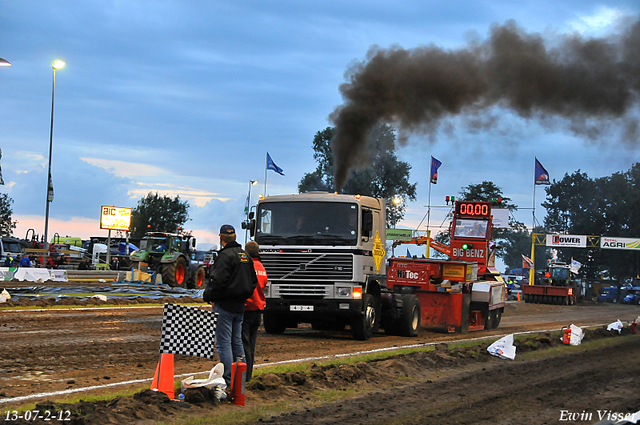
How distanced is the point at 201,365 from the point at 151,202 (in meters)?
93.3

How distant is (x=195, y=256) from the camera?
40656 millimetres

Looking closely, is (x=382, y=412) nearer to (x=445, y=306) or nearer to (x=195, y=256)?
(x=445, y=306)

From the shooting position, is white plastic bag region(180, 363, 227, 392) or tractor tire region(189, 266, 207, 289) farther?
→ tractor tire region(189, 266, 207, 289)

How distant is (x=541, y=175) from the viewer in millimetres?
62062

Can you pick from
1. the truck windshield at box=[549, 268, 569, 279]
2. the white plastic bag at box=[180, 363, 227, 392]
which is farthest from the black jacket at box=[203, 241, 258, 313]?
the truck windshield at box=[549, 268, 569, 279]

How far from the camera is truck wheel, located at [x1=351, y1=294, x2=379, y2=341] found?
48.9 feet

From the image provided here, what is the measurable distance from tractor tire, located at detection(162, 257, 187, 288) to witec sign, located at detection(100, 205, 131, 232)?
13971 mm

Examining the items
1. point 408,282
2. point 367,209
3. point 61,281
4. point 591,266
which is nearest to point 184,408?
point 367,209

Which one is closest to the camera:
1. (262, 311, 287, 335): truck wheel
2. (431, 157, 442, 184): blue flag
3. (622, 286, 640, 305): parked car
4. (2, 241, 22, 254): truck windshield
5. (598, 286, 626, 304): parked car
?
(262, 311, 287, 335): truck wheel

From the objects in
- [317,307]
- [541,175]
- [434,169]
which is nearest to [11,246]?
[434,169]

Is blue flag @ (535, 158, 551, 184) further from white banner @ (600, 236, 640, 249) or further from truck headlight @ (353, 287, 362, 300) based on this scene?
truck headlight @ (353, 287, 362, 300)

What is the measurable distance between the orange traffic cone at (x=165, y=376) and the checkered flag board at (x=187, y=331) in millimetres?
90

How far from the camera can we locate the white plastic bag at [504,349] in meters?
13.5

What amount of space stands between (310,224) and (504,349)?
4.73 metres
